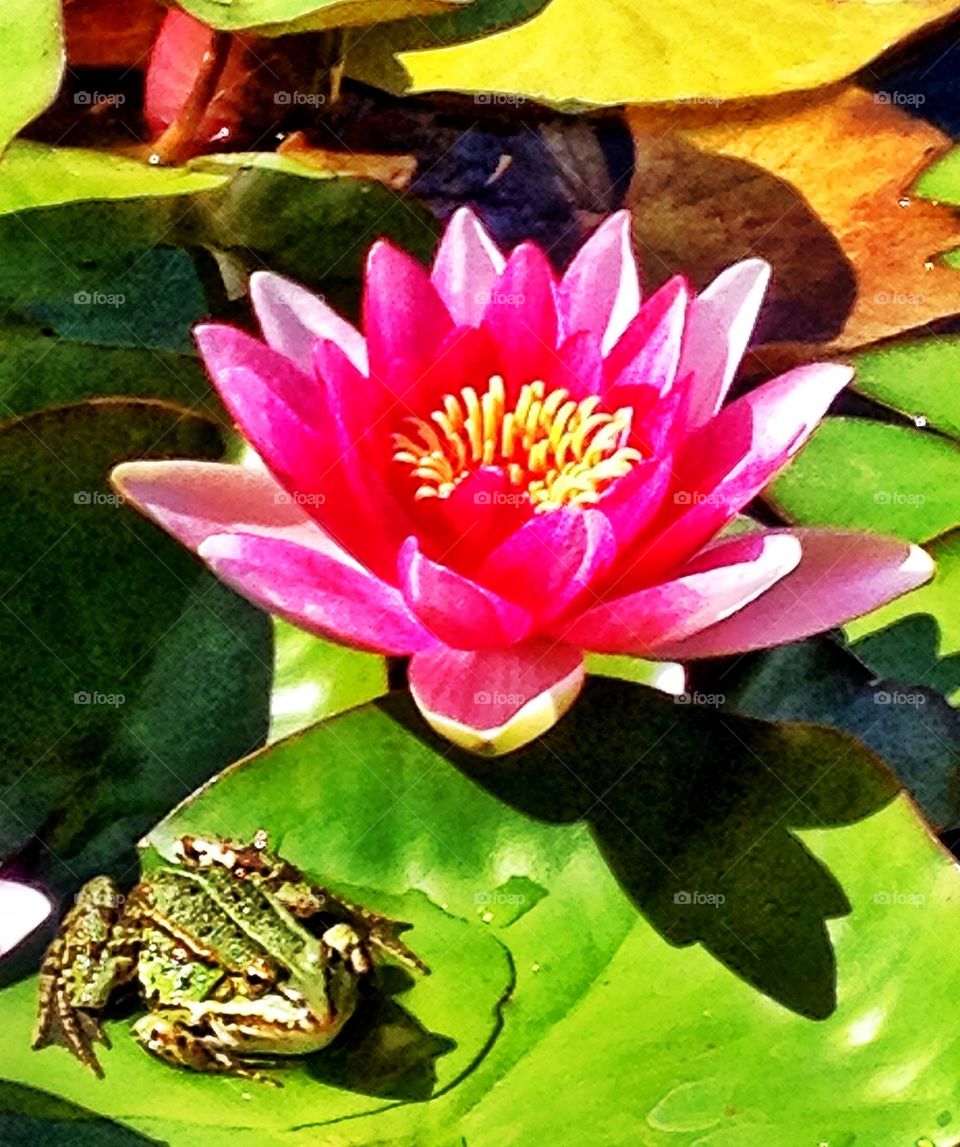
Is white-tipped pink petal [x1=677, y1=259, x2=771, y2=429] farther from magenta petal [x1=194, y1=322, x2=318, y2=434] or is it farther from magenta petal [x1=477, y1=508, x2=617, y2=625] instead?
magenta petal [x1=194, y1=322, x2=318, y2=434]

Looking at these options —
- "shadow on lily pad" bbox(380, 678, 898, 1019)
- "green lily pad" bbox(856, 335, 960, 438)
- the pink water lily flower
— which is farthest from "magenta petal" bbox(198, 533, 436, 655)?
"green lily pad" bbox(856, 335, 960, 438)

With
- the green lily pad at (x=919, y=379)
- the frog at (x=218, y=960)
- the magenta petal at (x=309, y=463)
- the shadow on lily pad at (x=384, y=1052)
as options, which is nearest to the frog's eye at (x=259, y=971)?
the frog at (x=218, y=960)

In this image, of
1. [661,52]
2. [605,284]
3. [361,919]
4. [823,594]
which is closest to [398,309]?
[605,284]

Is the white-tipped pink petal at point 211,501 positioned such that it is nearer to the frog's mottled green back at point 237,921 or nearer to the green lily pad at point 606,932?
the green lily pad at point 606,932

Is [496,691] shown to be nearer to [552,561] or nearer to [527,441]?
[552,561]

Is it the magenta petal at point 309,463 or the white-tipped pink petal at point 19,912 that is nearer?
the white-tipped pink petal at point 19,912
